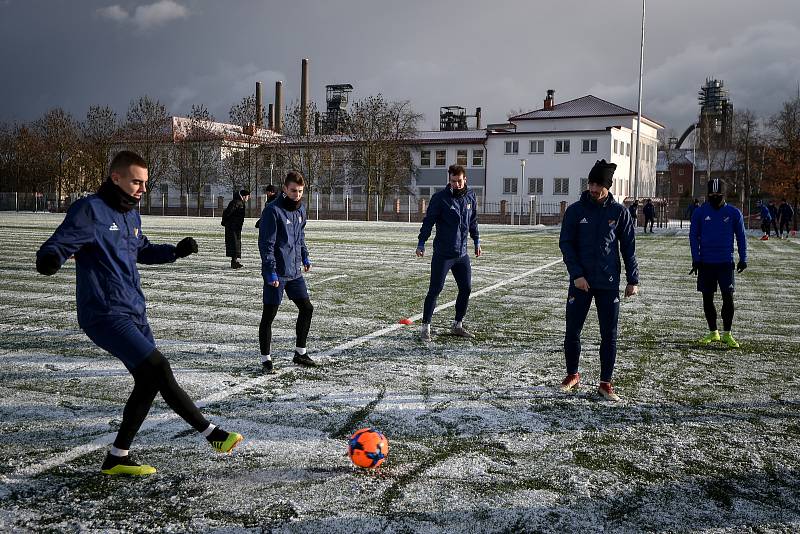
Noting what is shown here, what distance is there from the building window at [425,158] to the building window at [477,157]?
4798 millimetres

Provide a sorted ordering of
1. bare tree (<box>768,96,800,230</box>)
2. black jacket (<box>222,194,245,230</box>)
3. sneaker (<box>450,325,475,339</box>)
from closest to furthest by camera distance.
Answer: sneaker (<box>450,325,475,339</box>)
black jacket (<box>222,194,245,230</box>)
bare tree (<box>768,96,800,230</box>)

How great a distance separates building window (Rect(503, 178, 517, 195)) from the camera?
6059cm

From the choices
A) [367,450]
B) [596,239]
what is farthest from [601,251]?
[367,450]

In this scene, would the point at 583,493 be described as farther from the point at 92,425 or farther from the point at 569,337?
the point at 92,425

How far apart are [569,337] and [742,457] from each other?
1.85 meters

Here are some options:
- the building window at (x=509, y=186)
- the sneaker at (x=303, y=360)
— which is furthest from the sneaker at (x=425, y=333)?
the building window at (x=509, y=186)

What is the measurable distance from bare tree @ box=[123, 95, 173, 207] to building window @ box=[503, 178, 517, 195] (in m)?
31.5

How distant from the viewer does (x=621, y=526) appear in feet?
11.2

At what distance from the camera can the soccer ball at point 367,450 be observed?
4.06m

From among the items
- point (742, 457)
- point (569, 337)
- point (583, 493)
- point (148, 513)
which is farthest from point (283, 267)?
point (742, 457)

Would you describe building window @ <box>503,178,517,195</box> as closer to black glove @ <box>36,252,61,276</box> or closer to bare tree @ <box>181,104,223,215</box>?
bare tree @ <box>181,104,223,215</box>

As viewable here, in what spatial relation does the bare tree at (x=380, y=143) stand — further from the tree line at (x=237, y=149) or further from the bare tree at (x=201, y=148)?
the bare tree at (x=201, y=148)

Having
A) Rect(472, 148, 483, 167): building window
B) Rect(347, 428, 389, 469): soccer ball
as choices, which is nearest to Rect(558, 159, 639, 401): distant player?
Rect(347, 428, 389, 469): soccer ball

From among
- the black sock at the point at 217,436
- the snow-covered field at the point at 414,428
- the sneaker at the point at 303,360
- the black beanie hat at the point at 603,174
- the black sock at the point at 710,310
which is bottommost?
the snow-covered field at the point at 414,428
